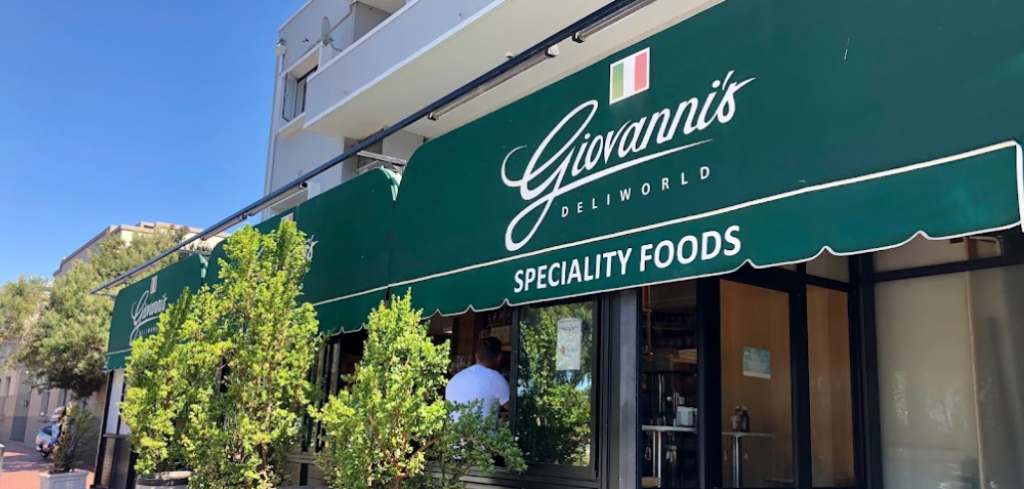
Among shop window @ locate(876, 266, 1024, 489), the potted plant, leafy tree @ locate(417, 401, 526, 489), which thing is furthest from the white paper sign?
the potted plant

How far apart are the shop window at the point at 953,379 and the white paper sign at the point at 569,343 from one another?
256 cm

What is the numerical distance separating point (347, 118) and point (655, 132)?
872cm

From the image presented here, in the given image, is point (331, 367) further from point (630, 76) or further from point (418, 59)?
point (630, 76)

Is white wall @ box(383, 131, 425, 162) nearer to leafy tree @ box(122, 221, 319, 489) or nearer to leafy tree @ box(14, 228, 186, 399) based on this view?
leafy tree @ box(122, 221, 319, 489)

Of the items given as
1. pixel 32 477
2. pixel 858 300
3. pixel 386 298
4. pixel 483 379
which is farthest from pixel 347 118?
pixel 32 477

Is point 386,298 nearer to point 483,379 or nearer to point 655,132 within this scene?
point 483,379

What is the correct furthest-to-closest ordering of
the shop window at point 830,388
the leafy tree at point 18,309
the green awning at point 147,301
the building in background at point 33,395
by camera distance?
1. the building in background at point 33,395
2. the leafy tree at point 18,309
3. the green awning at point 147,301
4. the shop window at point 830,388

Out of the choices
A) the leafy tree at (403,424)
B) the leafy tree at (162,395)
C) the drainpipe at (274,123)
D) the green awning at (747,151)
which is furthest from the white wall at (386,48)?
the leafy tree at (403,424)

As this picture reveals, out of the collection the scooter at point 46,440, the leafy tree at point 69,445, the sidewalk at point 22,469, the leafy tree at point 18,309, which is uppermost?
the leafy tree at point 18,309

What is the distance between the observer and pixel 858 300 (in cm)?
612

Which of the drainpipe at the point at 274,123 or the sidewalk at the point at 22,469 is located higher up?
the drainpipe at the point at 274,123

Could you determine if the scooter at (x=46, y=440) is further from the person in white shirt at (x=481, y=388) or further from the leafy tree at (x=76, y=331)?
the person in white shirt at (x=481, y=388)

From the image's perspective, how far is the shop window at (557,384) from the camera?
188 inches

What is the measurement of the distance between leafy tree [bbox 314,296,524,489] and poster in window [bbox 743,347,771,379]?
2.12 meters
